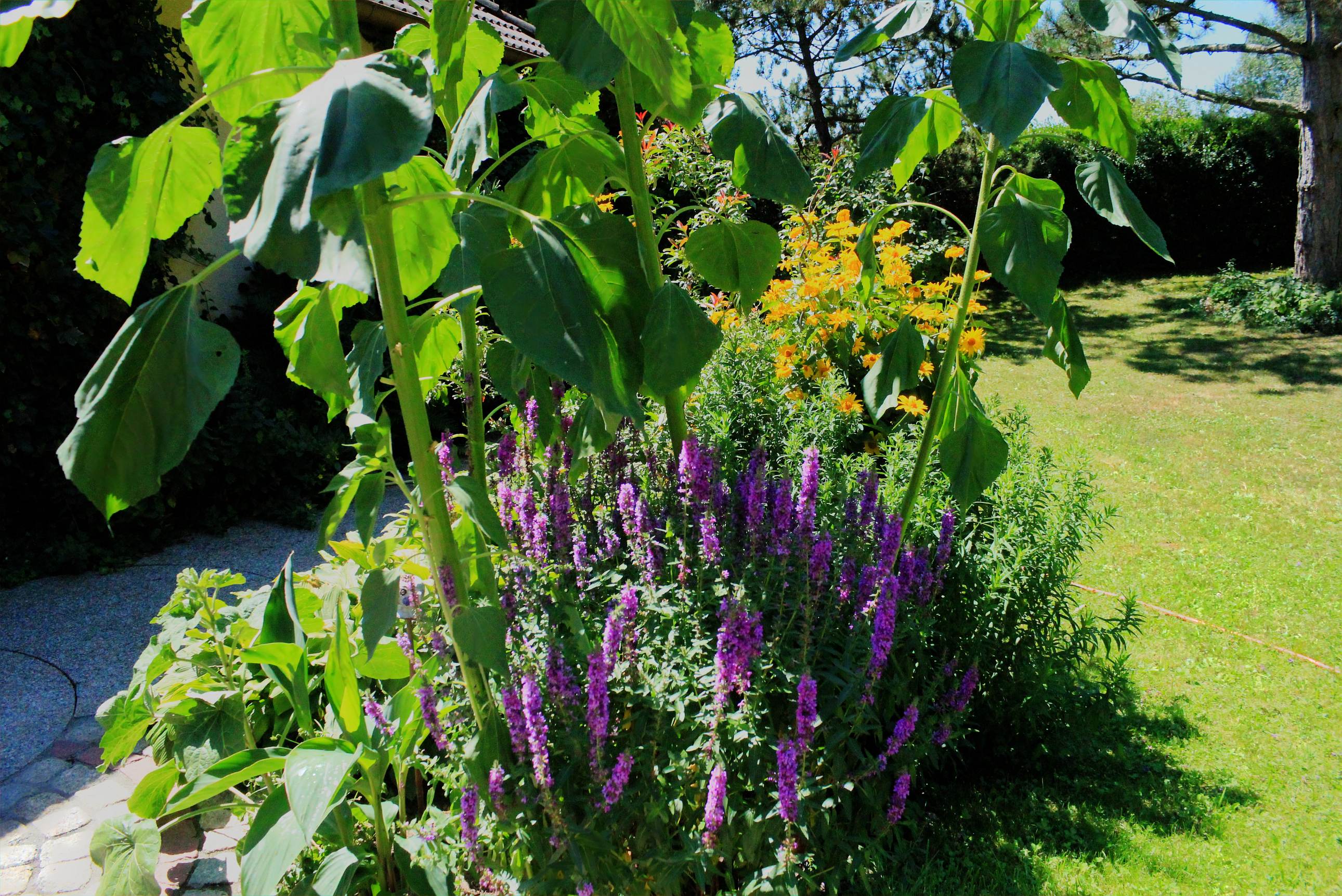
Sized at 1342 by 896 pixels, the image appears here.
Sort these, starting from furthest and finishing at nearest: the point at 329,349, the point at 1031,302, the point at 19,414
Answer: the point at 19,414 → the point at 1031,302 → the point at 329,349

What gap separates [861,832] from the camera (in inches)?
79.3

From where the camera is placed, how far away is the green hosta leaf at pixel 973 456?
2.25 m

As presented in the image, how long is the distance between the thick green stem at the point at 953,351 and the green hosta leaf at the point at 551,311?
45.1 inches

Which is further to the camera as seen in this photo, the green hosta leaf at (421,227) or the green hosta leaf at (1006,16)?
the green hosta leaf at (1006,16)

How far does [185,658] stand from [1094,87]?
8.78 ft

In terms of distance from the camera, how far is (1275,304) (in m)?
11.2

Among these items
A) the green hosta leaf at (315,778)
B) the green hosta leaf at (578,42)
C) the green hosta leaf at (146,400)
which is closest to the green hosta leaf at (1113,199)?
the green hosta leaf at (578,42)

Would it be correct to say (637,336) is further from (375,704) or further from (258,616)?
(258,616)

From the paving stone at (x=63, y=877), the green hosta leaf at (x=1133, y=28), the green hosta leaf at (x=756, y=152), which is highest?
the green hosta leaf at (x=1133, y=28)

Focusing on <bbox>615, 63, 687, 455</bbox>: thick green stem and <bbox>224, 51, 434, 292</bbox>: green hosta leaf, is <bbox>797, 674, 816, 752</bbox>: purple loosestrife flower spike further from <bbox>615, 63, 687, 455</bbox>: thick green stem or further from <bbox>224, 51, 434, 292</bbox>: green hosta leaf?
<bbox>224, 51, 434, 292</bbox>: green hosta leaf

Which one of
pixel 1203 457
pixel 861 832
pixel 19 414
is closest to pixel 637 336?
pixel 861 832

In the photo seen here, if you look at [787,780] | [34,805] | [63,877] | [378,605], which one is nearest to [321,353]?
[378,605]

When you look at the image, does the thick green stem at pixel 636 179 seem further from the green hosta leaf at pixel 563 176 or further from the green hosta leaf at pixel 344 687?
the green hosta leaf at pixel 344 687

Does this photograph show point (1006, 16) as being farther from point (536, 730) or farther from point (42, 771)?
point (42, 771)
